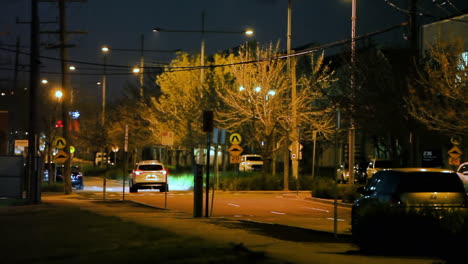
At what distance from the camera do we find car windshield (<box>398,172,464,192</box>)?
52.9 feet

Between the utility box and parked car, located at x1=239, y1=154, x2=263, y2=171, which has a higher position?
parked car, located at x1=239, y1=154, x2=263, y2=171

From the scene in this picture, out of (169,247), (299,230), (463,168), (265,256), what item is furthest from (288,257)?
(463,168)

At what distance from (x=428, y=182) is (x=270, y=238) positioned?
155 inches

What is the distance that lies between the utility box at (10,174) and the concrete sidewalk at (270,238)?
9.66 metres

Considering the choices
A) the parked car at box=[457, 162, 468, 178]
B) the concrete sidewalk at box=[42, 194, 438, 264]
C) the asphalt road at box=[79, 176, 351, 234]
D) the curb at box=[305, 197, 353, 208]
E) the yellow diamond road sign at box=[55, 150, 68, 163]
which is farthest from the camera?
the yellow diamond road sign at box=[55, 150, 68, 163]

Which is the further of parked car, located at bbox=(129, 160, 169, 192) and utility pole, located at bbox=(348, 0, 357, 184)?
parked car, located at bbox=(129, 160, 169, 192)

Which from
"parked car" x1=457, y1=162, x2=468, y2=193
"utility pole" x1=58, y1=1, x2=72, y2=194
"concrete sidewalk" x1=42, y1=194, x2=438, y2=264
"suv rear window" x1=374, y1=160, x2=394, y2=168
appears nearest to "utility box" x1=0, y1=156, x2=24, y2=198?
"utility pole" x1=58, y1=1, x2=72, y2=194

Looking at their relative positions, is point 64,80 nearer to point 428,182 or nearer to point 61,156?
point 61,156

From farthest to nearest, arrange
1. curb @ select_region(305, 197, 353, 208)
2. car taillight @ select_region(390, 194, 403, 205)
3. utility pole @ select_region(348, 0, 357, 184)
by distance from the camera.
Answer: utility pole @ select_region(348, 0, 357, 184) → curb @ select_region(305, 197, 353, 208) → car taillight @ select_region(390, 194, 403, 205)

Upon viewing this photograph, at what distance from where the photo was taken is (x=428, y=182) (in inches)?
639

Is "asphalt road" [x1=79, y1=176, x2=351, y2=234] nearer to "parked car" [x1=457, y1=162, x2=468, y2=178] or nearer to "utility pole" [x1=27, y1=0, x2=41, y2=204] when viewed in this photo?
"utility pole" [x1=27, y1=0, x2=41, y2=204]

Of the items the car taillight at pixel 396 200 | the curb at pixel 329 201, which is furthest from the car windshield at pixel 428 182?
the curb at pixel 329 201

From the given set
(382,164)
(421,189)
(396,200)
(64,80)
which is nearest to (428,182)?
(421,189)

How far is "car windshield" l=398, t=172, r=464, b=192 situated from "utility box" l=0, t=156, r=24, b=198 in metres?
20.0
